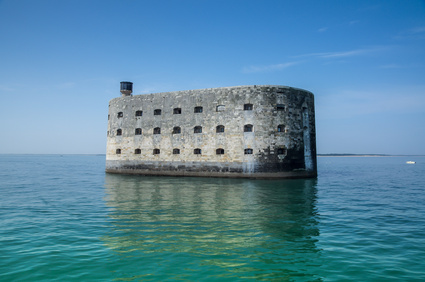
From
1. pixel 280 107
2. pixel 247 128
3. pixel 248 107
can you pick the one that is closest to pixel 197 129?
pixel 247 128

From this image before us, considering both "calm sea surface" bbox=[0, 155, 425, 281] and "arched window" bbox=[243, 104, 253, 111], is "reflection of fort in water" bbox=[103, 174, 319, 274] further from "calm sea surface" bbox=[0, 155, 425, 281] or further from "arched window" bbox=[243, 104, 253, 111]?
"arched window" bbox=[243, 104, 253, 111]

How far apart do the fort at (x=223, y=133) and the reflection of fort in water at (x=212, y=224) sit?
27.8 feet

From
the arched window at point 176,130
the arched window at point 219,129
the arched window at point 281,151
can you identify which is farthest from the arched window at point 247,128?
the arched window at point 176,130

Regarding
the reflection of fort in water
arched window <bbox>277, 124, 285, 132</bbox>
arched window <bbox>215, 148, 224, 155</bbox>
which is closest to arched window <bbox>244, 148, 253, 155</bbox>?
arched window <bbox>215, 148, 224, 155</bbox>

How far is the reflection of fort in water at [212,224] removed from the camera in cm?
705

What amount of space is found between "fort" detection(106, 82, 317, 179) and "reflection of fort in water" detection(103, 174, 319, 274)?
27.8ft

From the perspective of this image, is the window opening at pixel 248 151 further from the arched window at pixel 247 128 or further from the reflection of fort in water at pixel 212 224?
the reflection of fort in water at pixel 212 224

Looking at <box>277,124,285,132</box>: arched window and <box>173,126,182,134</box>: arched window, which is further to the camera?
<box>173,126,182,134</box>: arched window

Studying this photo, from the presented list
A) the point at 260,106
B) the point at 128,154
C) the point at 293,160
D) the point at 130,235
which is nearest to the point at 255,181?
the point at 293,160

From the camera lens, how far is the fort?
23.7 metres

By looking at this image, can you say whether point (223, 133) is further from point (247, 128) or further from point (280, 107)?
point (280, 107)

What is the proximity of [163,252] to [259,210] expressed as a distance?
19.0 feet

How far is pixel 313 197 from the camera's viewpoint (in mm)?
15242

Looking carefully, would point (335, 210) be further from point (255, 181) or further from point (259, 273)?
point (255, 181)
